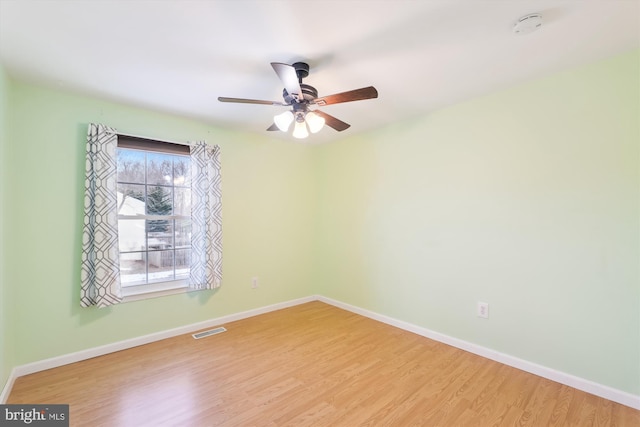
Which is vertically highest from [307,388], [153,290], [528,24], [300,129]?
[528,24]

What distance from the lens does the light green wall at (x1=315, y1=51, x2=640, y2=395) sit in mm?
1979

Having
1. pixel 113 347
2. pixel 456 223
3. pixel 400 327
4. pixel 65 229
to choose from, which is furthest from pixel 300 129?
pixel 113 347

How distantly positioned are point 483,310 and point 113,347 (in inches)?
130

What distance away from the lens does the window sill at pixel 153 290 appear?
2.81 metres

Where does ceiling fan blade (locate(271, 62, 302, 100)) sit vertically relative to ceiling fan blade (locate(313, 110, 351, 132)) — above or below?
above

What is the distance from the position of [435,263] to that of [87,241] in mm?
3140

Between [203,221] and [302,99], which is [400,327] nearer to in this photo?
[203,221]

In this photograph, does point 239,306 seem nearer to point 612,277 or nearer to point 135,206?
point 135,206

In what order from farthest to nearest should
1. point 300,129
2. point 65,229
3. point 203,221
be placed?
point 203,221, point 65,229, point 300,129

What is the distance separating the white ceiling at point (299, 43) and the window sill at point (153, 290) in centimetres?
177

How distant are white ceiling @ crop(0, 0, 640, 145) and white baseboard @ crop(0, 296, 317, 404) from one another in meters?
2.19

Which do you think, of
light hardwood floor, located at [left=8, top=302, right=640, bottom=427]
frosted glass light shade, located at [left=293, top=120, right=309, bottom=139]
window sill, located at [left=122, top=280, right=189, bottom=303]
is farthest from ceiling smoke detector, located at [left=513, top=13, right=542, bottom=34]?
window sill, located at [left=122, top=280, right=189, bottom=303]

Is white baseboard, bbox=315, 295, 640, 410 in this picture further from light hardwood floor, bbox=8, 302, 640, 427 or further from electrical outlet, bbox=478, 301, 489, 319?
electrical outlet, bbox=478, 301, 489, 319

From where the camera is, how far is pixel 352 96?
1.90 m
